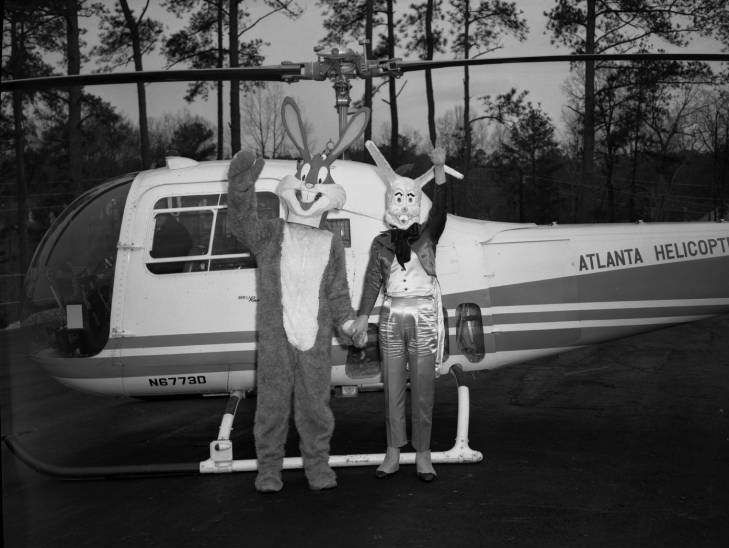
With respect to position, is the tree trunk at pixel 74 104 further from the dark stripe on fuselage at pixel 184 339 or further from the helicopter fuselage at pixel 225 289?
the dark stripe on fuselage at pixel 184 339

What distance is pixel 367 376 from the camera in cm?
546

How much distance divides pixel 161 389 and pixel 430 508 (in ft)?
7.38

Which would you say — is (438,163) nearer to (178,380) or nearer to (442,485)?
(442,485)

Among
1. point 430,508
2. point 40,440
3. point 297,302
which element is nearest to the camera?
point 430,508

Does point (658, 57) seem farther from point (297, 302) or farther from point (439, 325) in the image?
point (297, 302)

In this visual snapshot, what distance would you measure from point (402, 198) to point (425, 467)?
1.73 meters

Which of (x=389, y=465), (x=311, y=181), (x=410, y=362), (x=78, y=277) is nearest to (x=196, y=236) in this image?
A: (x=78, y=277)

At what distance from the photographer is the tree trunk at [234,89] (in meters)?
4.89

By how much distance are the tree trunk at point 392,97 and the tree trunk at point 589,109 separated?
4.26ft

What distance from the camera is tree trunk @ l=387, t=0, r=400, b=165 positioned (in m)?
4.93

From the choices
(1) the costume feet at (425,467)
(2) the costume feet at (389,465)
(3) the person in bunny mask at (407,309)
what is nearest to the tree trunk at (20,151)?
(3) the person in bunny mask at (407,309)

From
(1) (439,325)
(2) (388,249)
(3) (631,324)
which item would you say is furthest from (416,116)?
(3) (631,324)

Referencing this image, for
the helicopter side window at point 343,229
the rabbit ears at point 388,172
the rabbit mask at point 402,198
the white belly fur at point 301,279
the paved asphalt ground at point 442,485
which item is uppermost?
the rabbit ears at point 388,172

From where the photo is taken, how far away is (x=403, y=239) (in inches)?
185
